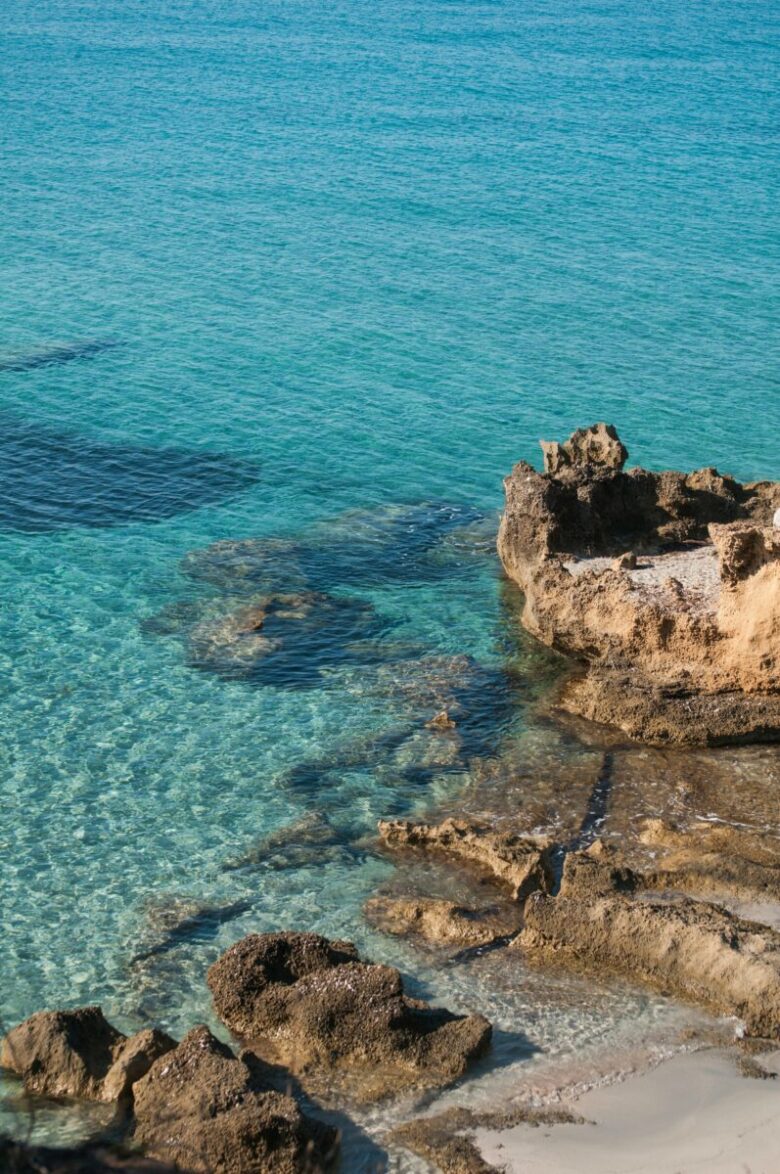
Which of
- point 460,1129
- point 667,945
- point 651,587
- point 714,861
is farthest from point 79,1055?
point 651,587

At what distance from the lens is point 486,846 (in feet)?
44.4

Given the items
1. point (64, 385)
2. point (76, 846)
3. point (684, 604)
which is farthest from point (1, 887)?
point (64, 385)

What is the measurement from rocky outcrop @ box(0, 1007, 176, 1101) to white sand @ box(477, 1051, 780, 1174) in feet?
8.39

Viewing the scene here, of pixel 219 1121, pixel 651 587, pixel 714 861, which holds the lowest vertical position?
pixel 219 1121

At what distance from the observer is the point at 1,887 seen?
532 inches

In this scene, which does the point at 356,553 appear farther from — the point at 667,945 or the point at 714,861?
the point at 667,945

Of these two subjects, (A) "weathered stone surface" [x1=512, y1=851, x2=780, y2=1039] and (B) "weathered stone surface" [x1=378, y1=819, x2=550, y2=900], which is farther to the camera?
(B) "weathered stone surface" [x1=378, y1=819, x2=550, y2=900]

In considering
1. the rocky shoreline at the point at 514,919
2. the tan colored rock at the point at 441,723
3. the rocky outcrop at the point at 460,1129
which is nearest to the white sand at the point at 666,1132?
the rocky outcrop at the point at 460,1129

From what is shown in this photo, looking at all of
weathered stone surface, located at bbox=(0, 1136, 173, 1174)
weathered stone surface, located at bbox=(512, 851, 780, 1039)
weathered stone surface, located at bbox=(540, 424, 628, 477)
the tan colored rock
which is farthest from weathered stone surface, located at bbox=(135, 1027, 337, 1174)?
weathered stone surface, located at bbox=(540, 424, 628, 477)

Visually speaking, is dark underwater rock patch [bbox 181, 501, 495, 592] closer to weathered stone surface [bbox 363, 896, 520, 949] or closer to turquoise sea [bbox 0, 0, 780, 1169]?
turquoise sea [bbox 0, 0, 780, 1169]

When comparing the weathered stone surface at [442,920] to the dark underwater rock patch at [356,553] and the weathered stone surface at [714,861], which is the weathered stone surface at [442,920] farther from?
the dark underwater rock patch at [356,553]

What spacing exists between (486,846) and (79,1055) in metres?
4.65

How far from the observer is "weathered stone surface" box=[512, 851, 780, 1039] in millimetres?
10977

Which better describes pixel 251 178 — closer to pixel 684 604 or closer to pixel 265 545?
pixel 265 545
